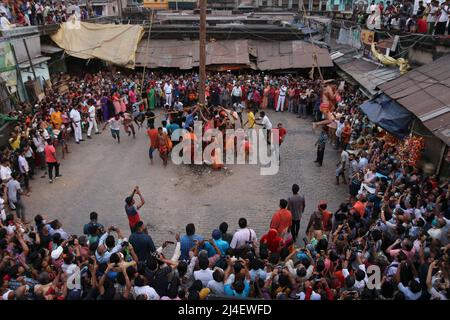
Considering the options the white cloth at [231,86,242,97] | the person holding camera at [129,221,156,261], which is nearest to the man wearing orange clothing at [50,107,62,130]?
the white cloth at [231,86,242,97]

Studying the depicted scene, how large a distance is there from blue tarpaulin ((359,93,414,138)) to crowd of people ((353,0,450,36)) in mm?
3605

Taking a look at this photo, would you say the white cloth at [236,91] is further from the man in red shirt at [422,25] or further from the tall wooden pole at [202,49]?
the man in red shirt at [422,25]

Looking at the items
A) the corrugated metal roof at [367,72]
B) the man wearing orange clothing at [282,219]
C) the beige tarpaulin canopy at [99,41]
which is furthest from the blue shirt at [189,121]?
the beige tarpaulin canopy at [99,41]

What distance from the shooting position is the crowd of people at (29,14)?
16.6m

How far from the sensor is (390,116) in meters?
10.7

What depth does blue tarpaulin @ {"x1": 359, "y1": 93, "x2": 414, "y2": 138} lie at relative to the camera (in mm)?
10430

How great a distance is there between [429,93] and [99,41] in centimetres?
1637

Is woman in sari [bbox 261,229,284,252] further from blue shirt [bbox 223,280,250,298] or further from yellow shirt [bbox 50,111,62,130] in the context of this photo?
yellow shirt [bbox 50,111,62,130]

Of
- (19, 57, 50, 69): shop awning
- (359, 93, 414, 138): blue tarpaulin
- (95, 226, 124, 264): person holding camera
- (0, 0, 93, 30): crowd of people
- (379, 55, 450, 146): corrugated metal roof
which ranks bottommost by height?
(95, 226, 124, 264): person holding camera

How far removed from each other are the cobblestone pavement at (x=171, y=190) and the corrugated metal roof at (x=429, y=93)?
9.95 feet

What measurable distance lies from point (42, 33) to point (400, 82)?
15637 mm

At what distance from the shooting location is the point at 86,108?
1516 centimetres

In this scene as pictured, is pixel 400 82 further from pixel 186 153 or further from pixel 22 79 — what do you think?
pixel 22 79

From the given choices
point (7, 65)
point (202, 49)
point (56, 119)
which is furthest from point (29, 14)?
point (202, 49)
